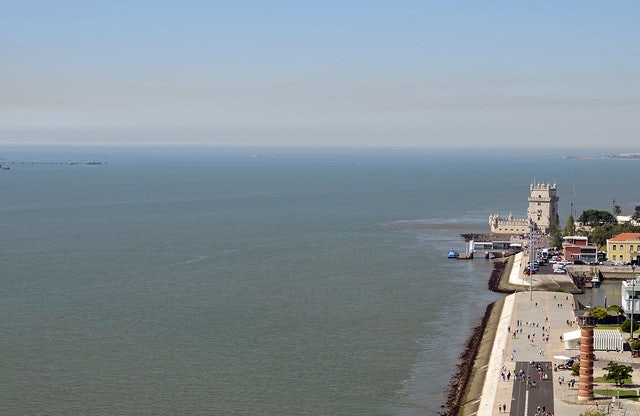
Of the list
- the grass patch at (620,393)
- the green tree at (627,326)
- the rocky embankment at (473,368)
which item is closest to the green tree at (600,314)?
the green tree at (627,326)

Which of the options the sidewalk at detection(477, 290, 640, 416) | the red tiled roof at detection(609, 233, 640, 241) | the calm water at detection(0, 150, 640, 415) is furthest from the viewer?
the red tiled roof at detection(609, 233, 640, 241)

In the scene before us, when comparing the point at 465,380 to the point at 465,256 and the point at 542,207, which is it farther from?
the point at 542,207

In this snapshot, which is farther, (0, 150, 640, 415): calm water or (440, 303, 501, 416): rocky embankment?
(0, 150, 640, 415): calm water

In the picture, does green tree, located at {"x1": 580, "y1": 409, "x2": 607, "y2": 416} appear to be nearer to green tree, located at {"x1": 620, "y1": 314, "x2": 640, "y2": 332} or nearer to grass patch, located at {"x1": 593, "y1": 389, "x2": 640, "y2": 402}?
grass patch, located at {"x1": 593, "y1": 389, "x2": 640, "y2": 402}

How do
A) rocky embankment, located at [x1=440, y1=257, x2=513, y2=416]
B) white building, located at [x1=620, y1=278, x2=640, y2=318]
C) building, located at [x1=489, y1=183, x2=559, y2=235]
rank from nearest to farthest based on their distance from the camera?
rocky embankment, located at [x1=440, y1=257, x2=513, y2=416] → white building, located at [x1=620, y1=278, x2=640, y2=318] → building, located at [x1=489, y1=183, x2=559, y2=235]

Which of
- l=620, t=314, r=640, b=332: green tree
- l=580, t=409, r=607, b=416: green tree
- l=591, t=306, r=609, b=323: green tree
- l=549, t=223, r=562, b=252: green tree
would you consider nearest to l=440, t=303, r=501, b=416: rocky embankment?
l=580, t=409, r=607, b=416: green tree

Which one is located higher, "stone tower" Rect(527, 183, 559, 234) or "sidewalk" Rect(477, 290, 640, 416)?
"stone tower" Rect(527, 183, 559, 234)

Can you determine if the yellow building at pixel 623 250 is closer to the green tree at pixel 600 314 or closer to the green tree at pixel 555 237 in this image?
the green tree at pixel 555 237
